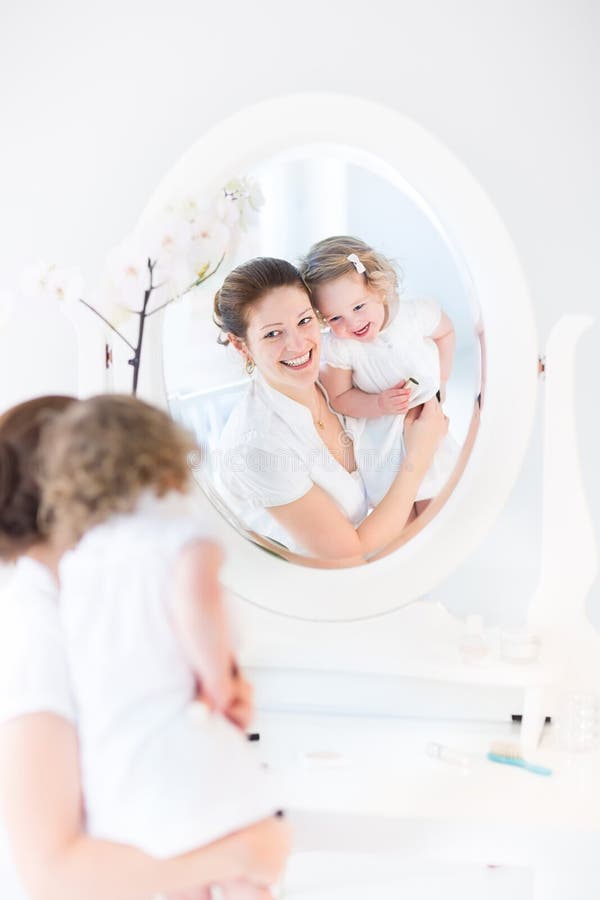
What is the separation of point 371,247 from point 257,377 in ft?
0.95

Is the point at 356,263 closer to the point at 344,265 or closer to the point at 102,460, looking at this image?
the point at 344,265

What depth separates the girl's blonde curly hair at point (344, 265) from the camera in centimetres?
154

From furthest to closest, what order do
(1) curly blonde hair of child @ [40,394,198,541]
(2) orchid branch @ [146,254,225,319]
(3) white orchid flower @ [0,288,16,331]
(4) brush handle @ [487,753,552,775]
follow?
(3) white orchid flower @ [0,288,16,331] → (2) orchid branch @ [146,254,225,319] → (4) brush handle @ [487,753,552,775] → (1) curly blonde hair of child @ [40,394,198,541]

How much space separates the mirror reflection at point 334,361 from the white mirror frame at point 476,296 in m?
0.02

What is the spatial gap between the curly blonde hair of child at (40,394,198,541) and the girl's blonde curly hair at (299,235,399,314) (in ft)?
1.85

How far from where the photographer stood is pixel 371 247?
1.56 m

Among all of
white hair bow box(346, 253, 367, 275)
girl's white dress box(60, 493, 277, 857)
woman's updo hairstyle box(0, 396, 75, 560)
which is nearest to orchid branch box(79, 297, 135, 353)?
Result: white hair bow box(346, 253, 367, 275)

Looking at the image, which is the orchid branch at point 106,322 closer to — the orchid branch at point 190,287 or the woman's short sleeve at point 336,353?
the orchid branch at point 190,287

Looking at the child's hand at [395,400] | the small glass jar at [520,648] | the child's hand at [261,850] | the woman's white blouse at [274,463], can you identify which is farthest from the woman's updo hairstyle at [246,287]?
the child's hand at [261,850]

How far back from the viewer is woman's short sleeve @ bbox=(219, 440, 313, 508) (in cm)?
161

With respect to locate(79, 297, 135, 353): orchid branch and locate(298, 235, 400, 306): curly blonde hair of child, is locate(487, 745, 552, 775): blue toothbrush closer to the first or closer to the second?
locate(298, 235, 400, 306): curly blonde hair of child

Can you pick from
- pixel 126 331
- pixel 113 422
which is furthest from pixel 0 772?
pixel 126 331

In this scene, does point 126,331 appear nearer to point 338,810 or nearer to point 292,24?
point 292,24

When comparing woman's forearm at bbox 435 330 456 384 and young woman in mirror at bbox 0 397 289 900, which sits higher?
woman's forearm at bbox 435 330 456 384
